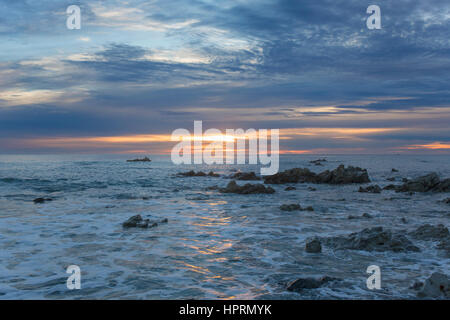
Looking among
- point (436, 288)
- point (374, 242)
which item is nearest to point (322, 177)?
point (374, 242)

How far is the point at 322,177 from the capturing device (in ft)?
136

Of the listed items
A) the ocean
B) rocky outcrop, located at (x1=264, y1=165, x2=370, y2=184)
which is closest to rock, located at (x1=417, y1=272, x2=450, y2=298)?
the ocean

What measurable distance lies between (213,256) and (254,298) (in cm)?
342

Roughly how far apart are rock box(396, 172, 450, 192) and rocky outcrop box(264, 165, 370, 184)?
10.2 meters

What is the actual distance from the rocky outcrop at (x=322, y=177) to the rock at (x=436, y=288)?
34.1 m

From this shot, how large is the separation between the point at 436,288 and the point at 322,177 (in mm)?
35808

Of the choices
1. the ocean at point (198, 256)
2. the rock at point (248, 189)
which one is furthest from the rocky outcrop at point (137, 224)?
the rock at point (248, 189)

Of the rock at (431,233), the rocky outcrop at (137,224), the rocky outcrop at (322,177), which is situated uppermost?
the rock at (431,233)

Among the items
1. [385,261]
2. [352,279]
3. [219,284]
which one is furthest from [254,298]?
[385,261]

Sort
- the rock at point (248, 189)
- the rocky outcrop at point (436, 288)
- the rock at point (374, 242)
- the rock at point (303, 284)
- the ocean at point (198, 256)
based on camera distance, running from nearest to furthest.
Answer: the rocky outcrop at point (436, 288), the rock at point (303, 284), the ocean at point (198, 256), the rock at point (374, 242), the rock at point (248, 189)

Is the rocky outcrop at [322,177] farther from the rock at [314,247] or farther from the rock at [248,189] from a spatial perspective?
the rock at [314,247]

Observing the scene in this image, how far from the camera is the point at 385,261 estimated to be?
9.23 m

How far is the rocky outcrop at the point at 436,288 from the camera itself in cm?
660
